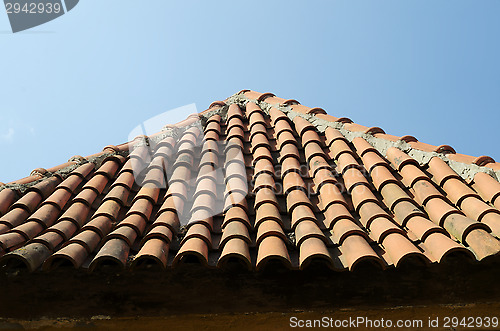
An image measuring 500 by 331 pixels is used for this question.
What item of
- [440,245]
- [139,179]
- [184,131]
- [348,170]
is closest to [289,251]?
[440,245]

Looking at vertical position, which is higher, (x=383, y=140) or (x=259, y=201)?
(x=383, y=140)

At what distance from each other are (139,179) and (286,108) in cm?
248

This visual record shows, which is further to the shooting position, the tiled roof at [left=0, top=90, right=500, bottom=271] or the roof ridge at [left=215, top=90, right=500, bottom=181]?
the roof ridge at [left=215, top=90, right=500, bottom=181]

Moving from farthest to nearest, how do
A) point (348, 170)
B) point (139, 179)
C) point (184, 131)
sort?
point (184, 131) → point (139, 179) → point (348, 170)

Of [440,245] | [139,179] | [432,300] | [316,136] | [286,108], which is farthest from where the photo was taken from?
[286,108]

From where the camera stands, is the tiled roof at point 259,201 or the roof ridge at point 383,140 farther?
the roof ridge at point 383,140

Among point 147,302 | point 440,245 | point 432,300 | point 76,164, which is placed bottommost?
point 432,300

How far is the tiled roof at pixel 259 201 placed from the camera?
114 inches

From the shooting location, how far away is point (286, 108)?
19.2 ft

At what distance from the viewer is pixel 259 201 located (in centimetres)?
354

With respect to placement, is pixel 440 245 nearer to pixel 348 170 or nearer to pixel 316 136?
pixel 348 170

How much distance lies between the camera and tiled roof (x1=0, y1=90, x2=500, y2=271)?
2.90 metres

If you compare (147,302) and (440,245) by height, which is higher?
(440,245)

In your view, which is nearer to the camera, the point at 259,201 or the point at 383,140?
the point at 259,201
